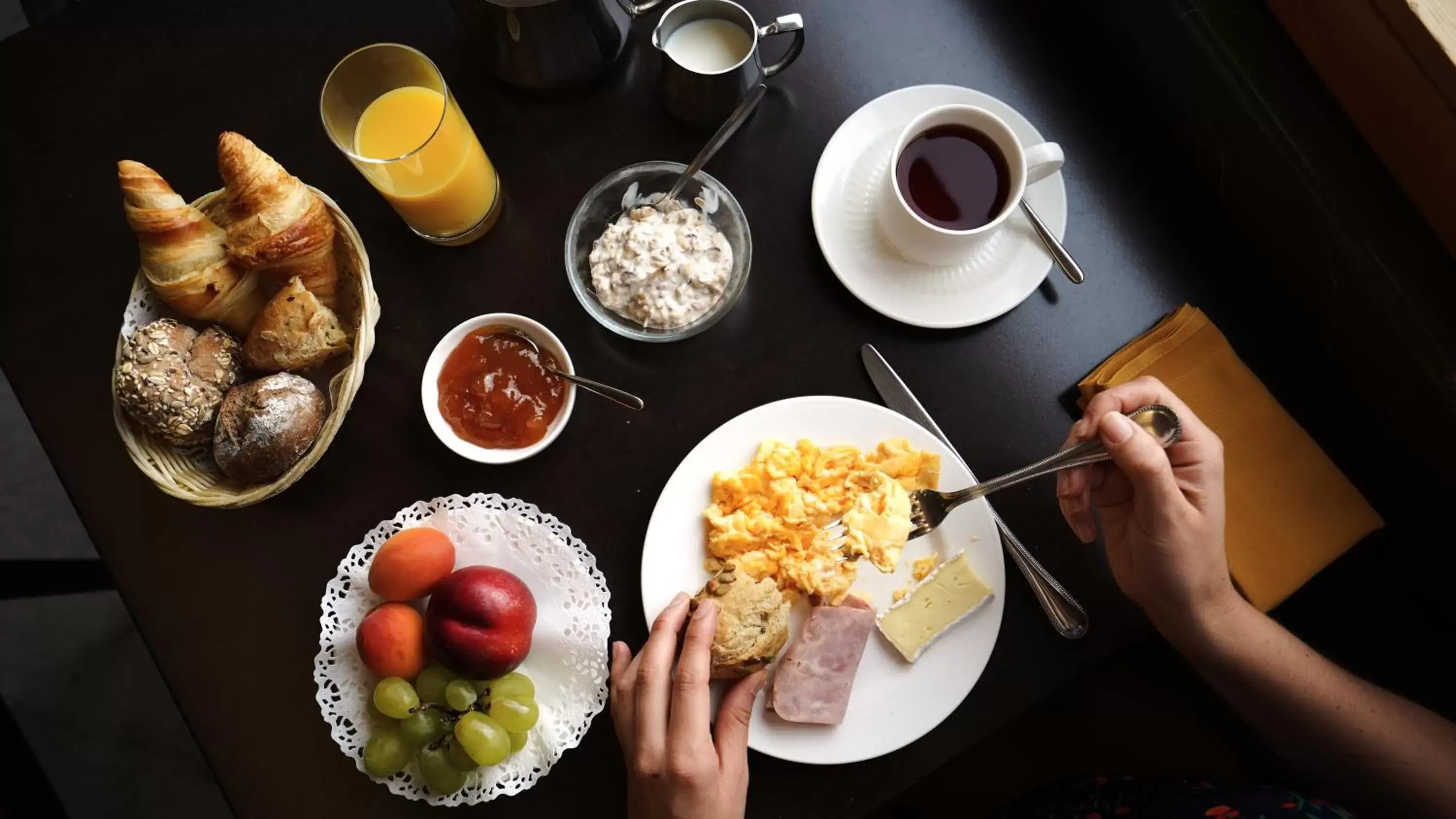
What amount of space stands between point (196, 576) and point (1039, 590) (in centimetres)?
127

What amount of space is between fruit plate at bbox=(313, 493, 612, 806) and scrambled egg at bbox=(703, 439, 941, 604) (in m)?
0.21

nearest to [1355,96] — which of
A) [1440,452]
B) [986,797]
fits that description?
[1440,452]

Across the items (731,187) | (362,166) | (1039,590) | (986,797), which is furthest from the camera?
(986,797)

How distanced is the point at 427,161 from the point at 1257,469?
129 centimetres

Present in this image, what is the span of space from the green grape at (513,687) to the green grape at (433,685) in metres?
0.06

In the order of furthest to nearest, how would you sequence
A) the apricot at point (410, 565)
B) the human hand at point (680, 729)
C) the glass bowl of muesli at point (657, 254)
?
1. the glass bowl of muesli at point (657, 254)
2. the apricot at point (410, 565)
3. the human hand at point (680, 729)

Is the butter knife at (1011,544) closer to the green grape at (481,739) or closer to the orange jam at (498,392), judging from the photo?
the orange jam at (498,392)

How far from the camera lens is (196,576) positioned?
1334mm

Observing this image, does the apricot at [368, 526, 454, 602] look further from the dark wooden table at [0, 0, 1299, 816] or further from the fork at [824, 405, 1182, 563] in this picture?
the fork at [824, 405, 1182, 563]

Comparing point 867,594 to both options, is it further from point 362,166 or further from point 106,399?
point 106,399

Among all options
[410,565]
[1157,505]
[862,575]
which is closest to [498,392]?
[410,565]

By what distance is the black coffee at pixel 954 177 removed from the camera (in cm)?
129

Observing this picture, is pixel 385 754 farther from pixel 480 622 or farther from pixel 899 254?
pixel 899 254

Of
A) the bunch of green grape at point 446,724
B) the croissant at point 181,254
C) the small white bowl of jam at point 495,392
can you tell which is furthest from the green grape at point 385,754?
the croissant at point 181,254
